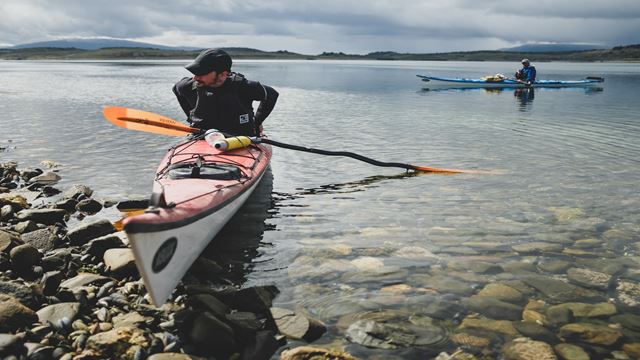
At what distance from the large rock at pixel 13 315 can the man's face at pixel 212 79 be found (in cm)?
558

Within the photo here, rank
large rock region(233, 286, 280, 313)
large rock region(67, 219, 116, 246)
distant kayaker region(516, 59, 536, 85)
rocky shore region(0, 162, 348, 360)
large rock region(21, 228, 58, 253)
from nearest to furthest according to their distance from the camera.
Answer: rocky shore region(0, 162, 348, 360) < large rock region(233, 286, 280, 313) < large rock region(21, 228, 58, 253) < large rock region(67, 219, 116, 246) < distant kayaker region(516, 59, 536, 85)

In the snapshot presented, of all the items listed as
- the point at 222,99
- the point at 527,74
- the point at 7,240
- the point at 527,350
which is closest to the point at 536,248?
the point at 527,350

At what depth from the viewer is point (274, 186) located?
41.3 ft

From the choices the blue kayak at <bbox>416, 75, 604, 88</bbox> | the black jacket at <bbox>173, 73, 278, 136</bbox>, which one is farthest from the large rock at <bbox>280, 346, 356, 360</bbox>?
the blue kayak at <bbox>416, 75, 604, 88</bbox>

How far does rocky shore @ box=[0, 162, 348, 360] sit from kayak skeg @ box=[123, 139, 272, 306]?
0.44 meters

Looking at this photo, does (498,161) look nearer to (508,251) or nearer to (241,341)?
(508,251)

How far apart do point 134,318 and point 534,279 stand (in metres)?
5.58

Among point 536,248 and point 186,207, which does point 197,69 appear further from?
point 536,248

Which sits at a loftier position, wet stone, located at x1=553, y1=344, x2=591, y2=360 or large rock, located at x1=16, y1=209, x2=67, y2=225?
large rock, located at x1=16, y1=209, x2=67, y2=225

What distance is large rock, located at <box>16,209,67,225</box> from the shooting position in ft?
29.3

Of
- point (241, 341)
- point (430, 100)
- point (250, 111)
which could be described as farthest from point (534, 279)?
point (430, 100)

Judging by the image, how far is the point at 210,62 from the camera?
30.6 ft

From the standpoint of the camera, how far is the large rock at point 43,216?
895 centimetres

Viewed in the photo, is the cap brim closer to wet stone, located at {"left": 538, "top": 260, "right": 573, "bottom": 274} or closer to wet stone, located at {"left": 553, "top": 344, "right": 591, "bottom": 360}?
wet stone, located at {"left": 538, "top": 260, "right": 573, "bottom": 274}
